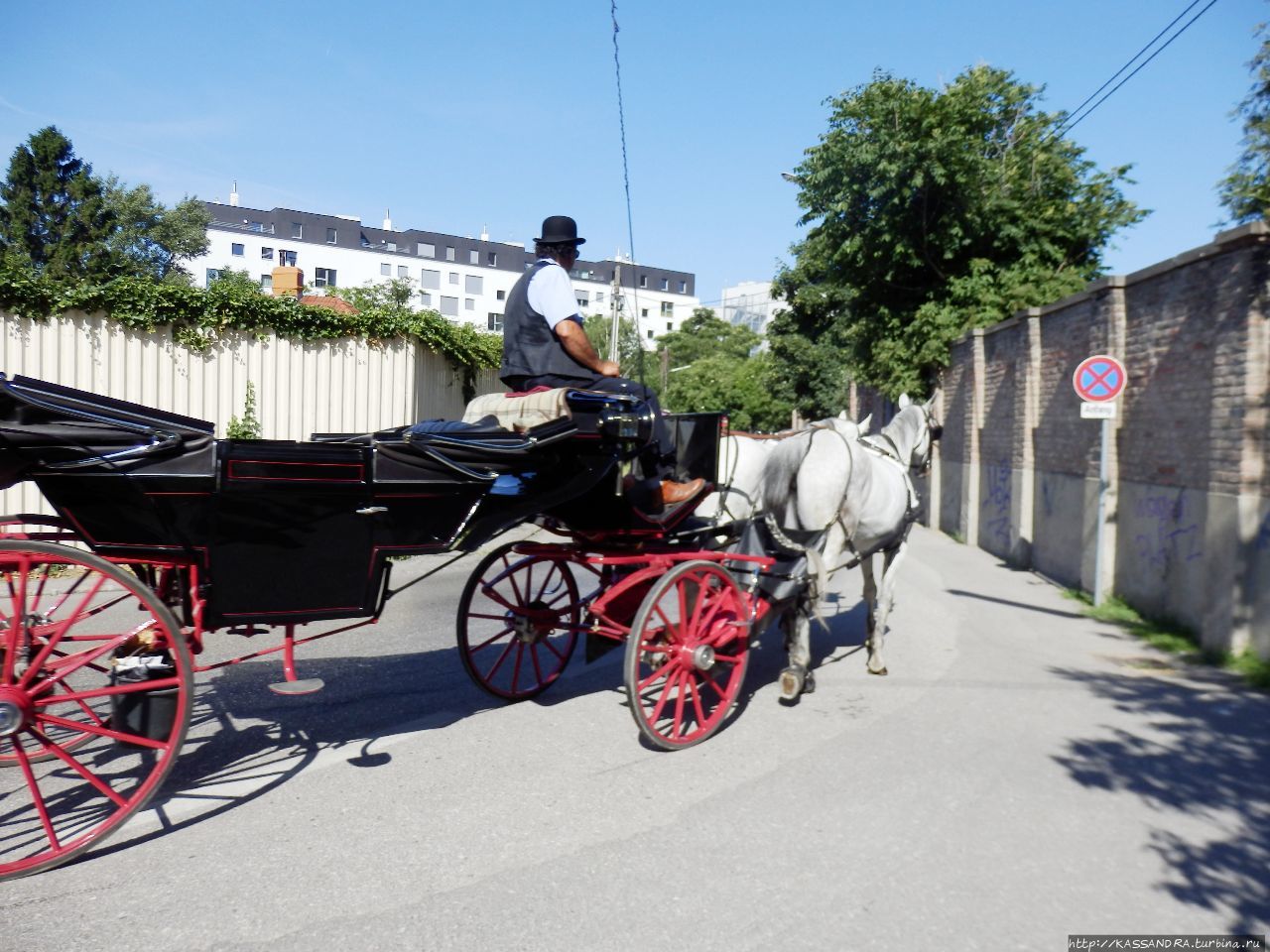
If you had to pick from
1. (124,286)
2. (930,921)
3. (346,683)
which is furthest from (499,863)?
(124,286)

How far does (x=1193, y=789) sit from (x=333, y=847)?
162 inches

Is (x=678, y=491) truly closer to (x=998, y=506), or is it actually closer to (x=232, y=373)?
(x=232, y=373)

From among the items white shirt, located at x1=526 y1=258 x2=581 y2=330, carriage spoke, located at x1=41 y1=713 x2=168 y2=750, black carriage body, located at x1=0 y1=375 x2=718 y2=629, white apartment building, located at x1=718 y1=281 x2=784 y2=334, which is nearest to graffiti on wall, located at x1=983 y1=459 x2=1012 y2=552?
white shirt, located at x1=526 y1=258 x2=581 y2=330

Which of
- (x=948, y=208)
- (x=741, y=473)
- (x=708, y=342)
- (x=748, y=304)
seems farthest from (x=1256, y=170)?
(x=748, y=304)

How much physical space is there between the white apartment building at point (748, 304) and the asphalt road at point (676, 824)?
8618 centimetres

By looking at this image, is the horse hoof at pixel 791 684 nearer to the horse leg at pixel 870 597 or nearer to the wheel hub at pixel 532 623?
the horse leg at pixel 870 597

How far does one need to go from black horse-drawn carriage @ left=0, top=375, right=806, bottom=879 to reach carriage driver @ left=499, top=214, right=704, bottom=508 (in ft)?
0.97

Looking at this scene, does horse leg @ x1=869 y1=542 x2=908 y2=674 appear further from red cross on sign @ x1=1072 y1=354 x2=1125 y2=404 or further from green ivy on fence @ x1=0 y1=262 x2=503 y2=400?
green ivy on fence @ x1=0 y1=262 x2=503 y2=400

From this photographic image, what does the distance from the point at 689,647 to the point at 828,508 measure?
1737mm

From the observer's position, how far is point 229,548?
12.6 ft

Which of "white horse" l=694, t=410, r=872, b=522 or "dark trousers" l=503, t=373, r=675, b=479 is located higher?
"dark trousers" l=503, t=373, r=675, b=479

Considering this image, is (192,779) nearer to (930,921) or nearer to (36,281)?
(930,921)

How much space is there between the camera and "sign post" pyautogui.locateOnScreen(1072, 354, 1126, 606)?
9.90 metres

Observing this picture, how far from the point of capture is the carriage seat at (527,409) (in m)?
4.82
